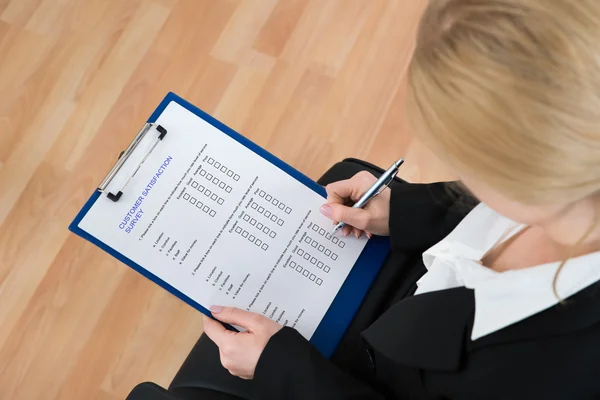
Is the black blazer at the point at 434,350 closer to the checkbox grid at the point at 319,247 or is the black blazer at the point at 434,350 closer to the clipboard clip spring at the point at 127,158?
the checkbox grid at the point at 319,247

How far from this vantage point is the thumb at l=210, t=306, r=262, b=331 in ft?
2.17

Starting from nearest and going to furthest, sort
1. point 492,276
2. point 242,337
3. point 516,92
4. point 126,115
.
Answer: point 516,92, point 492,276, point 242,337, point 126,115

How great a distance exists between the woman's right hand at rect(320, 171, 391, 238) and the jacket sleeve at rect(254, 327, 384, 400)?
0.17 metres

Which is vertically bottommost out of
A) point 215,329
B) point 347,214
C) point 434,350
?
point 215,329

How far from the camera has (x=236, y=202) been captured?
2.35 ft

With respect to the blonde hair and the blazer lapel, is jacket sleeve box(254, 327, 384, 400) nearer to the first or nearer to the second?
the blazer lapel

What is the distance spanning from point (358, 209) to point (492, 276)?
0.72 ft

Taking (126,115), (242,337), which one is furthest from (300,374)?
(126,115)

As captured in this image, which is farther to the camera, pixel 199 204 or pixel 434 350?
pixel 199 204

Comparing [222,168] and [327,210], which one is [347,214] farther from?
[222,168]

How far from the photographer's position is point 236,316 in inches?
26.3

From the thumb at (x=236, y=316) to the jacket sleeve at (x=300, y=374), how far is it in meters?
0.04

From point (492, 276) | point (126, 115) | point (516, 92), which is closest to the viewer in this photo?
point (516, 92)

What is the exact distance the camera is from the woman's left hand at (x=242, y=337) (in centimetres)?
66
